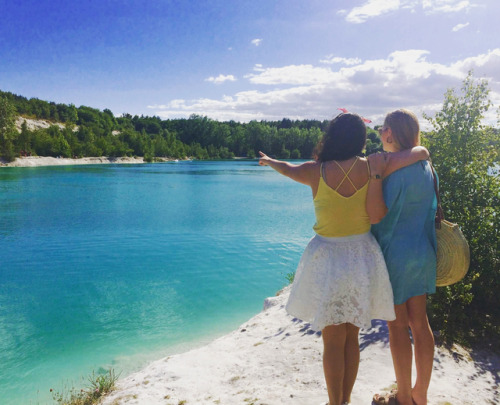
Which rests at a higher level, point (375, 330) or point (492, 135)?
point (492, 135)

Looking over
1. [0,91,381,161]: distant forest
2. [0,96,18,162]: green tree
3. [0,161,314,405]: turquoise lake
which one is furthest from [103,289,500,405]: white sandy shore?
[0,91,381,161]: distant forest

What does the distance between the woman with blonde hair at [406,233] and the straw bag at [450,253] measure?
11cm

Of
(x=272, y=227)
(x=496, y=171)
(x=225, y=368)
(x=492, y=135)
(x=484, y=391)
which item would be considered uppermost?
(x=492, y=135)

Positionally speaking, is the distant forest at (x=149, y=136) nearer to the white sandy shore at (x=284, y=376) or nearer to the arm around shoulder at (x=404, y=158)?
the white sandy shore at (x=284, y=376)

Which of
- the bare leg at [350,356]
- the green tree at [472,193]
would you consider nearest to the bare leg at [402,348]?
the bare leg at [350,356]

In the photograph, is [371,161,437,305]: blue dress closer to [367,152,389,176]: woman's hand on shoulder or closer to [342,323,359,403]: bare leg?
[367,152,389,176]: woman's hand on shoulder

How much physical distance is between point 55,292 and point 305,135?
139 meters

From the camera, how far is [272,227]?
18828 mm

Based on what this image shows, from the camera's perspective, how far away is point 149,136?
434ft

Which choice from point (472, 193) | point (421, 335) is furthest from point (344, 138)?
point (472, 193)

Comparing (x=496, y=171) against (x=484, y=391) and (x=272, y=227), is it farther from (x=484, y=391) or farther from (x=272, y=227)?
(x=272, y=227)

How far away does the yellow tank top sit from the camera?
7.97ft

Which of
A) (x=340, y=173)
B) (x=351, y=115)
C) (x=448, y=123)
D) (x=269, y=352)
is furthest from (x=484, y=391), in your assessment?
→ (x=448, y=123)

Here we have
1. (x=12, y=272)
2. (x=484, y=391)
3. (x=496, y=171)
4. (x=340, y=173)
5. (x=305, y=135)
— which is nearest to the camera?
(x=340, y=173)
